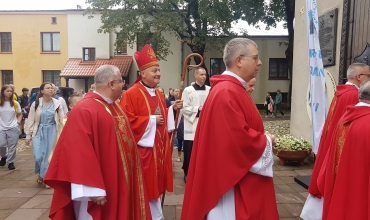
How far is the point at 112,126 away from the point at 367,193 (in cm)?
207

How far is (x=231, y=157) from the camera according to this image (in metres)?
2.27

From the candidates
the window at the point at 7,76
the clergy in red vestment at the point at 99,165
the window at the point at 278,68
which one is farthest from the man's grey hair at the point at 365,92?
the window at the point at 7,76

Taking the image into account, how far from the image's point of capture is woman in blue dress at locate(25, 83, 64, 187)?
572 cm

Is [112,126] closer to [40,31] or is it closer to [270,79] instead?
[270,79]

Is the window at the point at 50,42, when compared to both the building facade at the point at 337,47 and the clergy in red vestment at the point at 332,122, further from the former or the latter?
the clergy in red vestment at the point at 332,122

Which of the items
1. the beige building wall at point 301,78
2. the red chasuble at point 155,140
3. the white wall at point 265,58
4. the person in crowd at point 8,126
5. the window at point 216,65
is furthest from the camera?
the window at point 216,65

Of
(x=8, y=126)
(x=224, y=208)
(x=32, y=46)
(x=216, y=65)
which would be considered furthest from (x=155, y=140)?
(x=32, y=46)

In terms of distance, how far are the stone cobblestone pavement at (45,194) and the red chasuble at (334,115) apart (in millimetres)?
761

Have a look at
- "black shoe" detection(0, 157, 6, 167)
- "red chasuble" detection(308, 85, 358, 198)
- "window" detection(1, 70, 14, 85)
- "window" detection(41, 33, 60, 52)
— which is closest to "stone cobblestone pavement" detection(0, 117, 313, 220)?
"black shoe" detection(0, 157, 6, 167)

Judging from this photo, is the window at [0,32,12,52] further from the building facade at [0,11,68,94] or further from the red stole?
the red stole

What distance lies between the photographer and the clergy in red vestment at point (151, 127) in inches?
149

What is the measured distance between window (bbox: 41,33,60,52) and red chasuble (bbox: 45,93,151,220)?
23.8 meters

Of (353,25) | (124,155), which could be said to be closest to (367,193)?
(124,155)

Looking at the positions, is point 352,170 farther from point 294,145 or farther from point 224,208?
point 294,145
